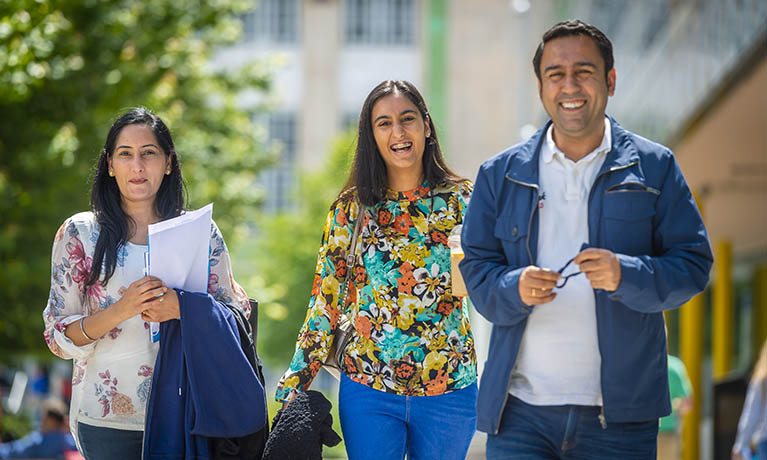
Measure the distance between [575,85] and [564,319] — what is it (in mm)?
795

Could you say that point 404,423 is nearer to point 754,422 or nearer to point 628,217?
point 628,217

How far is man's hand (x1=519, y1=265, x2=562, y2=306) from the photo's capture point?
3615 mm

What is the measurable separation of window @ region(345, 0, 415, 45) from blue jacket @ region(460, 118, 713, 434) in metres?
47.9

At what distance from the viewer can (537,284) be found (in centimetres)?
362

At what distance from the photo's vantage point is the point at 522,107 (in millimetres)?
26078

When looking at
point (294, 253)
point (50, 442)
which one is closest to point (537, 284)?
point (50, 442)

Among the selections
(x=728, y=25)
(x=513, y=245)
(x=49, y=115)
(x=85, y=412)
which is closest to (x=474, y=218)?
(x=513, y=245)

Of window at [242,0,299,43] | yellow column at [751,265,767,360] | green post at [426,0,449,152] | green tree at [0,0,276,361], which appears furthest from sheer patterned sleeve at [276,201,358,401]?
green post at [426,0,449,152]

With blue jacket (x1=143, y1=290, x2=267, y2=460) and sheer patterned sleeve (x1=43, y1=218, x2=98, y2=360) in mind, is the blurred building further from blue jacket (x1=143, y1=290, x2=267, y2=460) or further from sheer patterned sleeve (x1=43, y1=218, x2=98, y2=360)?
sheer patterned sleeve (x1=43, y1=218, x2=98, y2=360)

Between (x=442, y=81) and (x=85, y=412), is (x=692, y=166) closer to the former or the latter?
(x=85, y=412)

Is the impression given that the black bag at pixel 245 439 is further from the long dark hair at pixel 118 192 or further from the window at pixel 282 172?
the window at pixel 282 172

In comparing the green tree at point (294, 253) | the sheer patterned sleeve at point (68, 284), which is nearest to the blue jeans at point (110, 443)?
the sheer patterned sleeve at point (68, 284)

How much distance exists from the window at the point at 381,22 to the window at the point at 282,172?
15.5 ft

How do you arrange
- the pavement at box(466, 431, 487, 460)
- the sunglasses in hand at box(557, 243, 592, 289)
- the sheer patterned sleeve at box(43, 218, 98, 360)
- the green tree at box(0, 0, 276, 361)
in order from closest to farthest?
the sunglasses in hand at box(557, 243, 592, 289) → the sheer patterned sleeve at box(43, 218, 98, 360) → the pavement at box(466, 431, 487, 460) → the green tree at box(0, 0, 276, 361)
